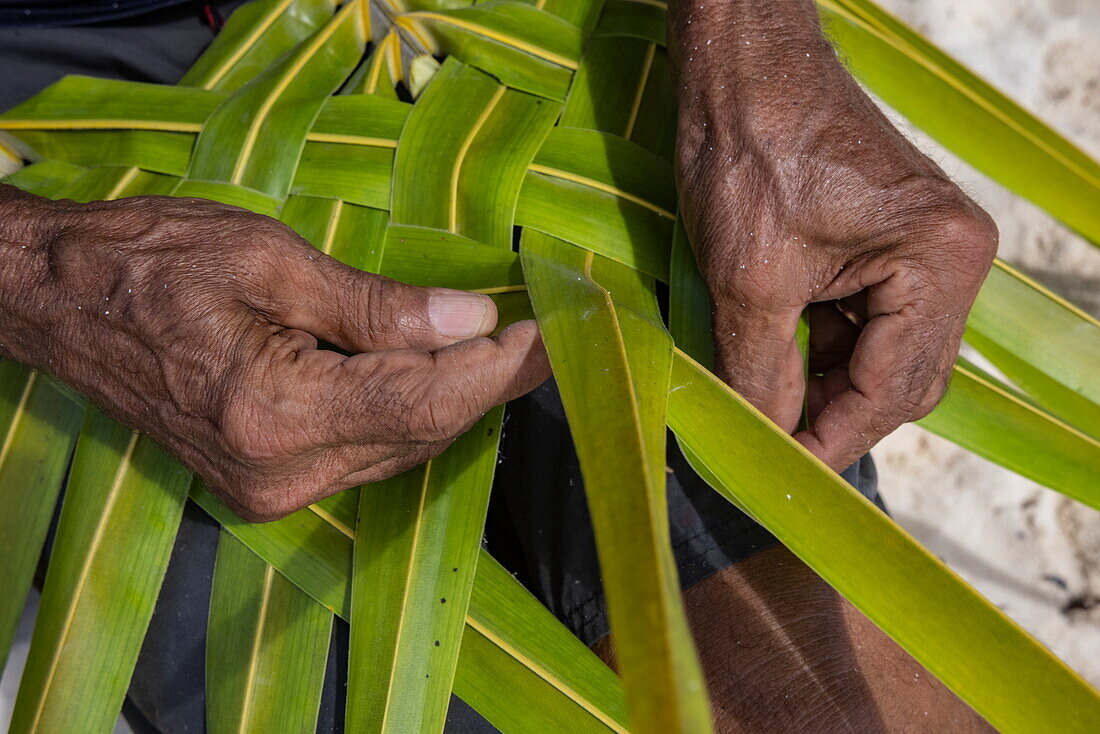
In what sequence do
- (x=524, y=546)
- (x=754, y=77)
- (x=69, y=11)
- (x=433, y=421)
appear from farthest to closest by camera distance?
(x=69, y=11) → (x=524, y=546) → (x=754, y=77) → (x=433, y=421)

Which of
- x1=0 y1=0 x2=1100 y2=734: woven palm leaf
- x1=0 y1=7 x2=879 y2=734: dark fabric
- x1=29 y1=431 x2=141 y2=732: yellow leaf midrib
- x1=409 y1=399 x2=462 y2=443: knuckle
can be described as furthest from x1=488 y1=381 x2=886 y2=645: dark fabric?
x1=29 y1=431 x2=141 y2=732: yellow leaf midrib

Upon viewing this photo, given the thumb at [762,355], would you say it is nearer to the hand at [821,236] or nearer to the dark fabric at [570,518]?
the hand at [821,236]

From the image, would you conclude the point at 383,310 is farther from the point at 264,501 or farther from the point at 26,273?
the point at 26,273

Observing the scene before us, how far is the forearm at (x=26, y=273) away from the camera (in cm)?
72

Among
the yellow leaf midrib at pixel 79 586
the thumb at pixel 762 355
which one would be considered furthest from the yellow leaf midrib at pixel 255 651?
the thumb at pixel 762 355

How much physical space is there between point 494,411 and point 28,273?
445mm

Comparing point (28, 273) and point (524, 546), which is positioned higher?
point (28, 273)

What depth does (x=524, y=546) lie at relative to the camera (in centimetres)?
86

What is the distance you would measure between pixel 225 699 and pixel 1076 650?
4.11 feet

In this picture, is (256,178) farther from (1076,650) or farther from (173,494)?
(1076,650)

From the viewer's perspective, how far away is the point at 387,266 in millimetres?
753

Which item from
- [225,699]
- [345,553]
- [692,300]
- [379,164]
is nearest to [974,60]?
[692,300]

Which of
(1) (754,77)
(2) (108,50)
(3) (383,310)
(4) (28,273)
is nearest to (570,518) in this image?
(3) (383,310)

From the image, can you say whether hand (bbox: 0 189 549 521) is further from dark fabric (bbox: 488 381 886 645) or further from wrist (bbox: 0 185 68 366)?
dark fabric (bbox: 488 381 886 645)
